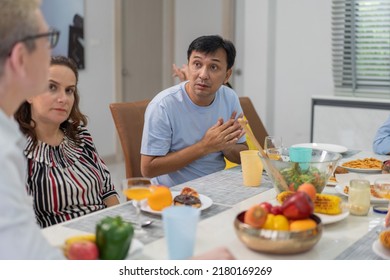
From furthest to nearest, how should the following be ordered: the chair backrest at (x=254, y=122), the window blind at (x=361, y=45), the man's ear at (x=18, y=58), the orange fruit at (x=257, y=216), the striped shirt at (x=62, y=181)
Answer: the window blind at (x=361, y=45) < the chair backrest at (x=254, y=122) < the striped shirt at (x=62, y=181) < the orange fruit at (x=257, y=216) < the man's ear at (x=18, y=58)

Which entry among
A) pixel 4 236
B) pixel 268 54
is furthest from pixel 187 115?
pixel 268 54

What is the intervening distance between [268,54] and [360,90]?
3.06ft

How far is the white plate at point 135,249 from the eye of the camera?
125cm

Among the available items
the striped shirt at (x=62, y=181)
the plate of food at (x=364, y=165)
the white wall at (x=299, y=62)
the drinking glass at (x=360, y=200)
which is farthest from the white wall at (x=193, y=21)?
the drinking glass at (x=360, y=200)

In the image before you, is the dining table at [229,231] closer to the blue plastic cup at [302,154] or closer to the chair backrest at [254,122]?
the blue plastic cup at [302,154]

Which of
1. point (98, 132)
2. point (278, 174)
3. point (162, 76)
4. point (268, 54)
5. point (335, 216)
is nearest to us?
point (335, 216)

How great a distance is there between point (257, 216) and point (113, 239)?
0.35 metres

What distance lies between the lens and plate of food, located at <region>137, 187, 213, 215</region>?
5.28 ft

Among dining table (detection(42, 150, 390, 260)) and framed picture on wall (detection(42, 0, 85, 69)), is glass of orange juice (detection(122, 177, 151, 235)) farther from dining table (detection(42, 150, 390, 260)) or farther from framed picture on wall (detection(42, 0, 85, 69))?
framed picture on wall (detection(42, 0, 85, 69))

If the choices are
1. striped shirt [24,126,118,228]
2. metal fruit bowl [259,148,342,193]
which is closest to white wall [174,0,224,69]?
striped shirt [24,126,118,228]

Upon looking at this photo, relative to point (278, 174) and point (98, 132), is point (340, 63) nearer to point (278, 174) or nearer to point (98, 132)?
point (98, 132)

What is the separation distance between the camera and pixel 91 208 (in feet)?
6.47

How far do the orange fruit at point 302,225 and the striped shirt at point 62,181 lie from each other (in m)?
0.91

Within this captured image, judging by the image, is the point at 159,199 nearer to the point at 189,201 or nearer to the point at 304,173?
the point at 189,201
